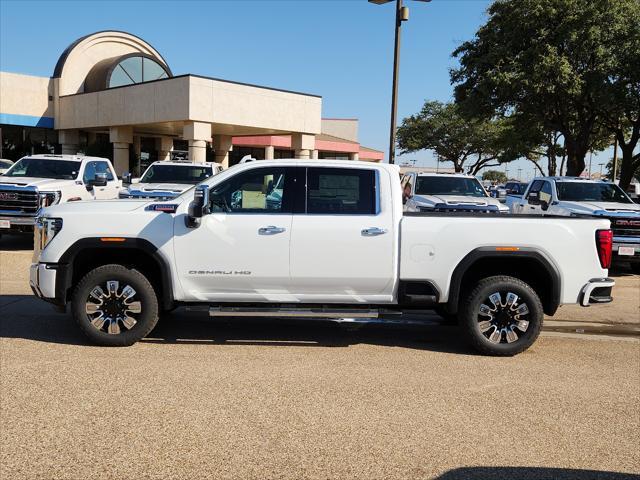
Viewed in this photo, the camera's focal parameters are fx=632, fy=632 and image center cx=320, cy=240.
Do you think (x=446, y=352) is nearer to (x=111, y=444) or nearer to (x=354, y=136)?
(x=111, y=444)

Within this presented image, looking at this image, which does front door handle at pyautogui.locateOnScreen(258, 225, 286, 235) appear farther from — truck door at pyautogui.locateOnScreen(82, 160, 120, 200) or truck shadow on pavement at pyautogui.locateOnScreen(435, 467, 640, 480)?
truck door at pyautogui.locateOnScreen(82, 160, 120, 200)

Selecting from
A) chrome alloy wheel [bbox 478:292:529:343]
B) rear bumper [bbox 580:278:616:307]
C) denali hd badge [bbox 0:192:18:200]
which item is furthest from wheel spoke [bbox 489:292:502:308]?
denali hd badge [bbox 0:192:18:200]

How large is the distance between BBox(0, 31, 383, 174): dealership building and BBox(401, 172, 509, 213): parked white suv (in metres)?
14.6

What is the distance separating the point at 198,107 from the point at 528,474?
27.6 m

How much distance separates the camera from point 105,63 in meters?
38.6

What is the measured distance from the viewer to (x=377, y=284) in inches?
244

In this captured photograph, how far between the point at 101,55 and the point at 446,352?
39031 mm

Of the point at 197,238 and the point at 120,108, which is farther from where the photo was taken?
the point at 120,108

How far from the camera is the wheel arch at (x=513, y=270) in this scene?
20.3 ft

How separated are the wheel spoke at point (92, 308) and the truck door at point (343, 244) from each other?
1928mm

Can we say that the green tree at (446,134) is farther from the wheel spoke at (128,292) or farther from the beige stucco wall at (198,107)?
the wheel spoke at (128,292)

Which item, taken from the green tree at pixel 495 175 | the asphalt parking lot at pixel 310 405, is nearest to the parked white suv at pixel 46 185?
the asphalt parking lot at pixel 310 405

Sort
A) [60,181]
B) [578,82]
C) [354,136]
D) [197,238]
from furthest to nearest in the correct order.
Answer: [354,136], [578,82], [60,181], [197,238]

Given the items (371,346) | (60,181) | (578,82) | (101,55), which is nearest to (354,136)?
(101,55)
